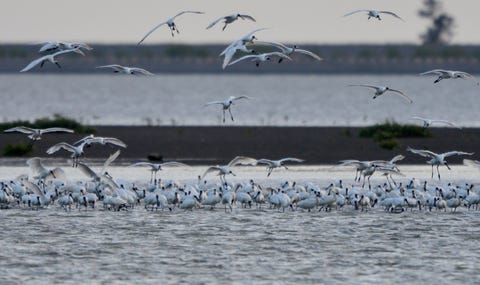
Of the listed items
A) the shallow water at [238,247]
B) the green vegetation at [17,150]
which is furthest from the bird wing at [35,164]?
the green vegetation at [17,150]

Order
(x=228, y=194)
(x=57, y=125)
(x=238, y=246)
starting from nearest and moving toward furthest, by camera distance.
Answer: (x=238, y=246) < (x=228, y=194) < (x=57, y=125)

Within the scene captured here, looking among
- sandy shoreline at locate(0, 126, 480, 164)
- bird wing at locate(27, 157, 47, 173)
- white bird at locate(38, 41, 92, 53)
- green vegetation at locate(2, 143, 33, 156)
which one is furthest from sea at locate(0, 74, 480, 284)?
green vegetation at locate(2, 143, 33, 156)

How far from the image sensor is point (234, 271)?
22766 mm

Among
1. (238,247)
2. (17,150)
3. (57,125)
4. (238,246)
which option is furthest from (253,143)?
(238,247)

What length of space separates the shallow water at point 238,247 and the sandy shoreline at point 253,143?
35.3 ft

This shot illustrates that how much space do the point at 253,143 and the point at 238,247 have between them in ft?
61.8

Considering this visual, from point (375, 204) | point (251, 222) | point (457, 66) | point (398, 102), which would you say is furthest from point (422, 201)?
point (457, 66)

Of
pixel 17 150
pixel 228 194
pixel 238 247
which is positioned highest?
pixel 17 150

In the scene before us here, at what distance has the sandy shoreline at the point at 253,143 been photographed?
40.5m

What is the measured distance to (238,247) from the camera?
25000mm

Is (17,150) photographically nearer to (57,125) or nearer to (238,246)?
(57,125)

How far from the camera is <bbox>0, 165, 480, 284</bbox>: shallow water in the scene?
73.6 ft

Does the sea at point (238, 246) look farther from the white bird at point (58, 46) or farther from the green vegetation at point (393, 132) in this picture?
the green vegetation at point (393, 132)

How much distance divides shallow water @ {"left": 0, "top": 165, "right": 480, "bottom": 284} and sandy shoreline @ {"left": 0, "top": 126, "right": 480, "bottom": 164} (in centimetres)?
1077
